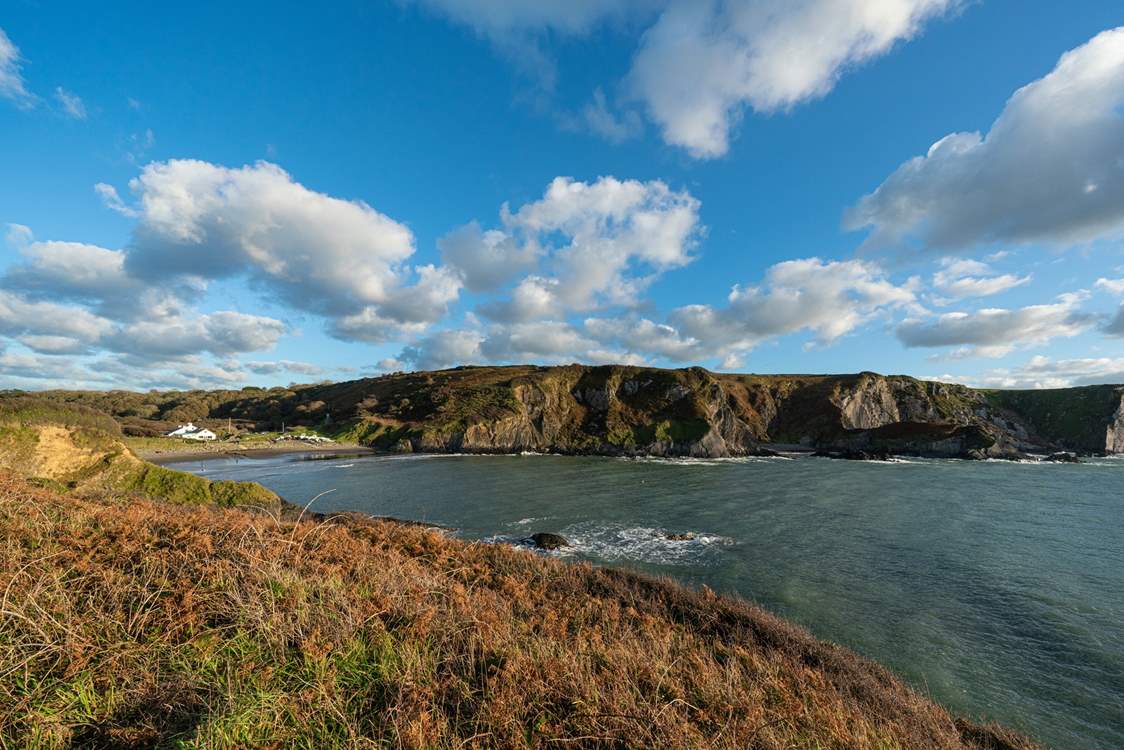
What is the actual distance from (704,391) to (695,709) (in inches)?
3739

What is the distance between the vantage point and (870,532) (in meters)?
27.2

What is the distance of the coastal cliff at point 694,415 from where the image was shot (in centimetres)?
8462

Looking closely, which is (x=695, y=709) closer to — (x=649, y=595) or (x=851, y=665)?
(x=851, y=665)

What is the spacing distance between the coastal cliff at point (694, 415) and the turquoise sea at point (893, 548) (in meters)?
28.0

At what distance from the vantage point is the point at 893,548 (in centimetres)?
2381

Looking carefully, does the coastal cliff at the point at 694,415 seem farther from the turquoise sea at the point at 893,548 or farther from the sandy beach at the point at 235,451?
the turquoise sea at the point at 893,548

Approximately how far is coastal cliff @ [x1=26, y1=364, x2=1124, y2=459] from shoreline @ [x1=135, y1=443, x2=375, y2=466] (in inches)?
271

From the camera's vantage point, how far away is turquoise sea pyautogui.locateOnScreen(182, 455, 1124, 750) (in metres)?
12.3

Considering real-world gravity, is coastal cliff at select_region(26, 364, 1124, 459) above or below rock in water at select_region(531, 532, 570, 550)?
above

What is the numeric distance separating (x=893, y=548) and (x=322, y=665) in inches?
1113

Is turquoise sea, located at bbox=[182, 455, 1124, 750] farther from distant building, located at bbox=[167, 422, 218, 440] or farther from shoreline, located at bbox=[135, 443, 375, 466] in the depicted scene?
distant building, located at bbox=[167, 422, 218, 440]

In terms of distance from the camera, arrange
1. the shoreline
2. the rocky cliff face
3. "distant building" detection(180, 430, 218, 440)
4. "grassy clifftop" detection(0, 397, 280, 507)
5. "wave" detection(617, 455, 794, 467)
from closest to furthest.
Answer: "grassy clifftop" detection(0, 397, 280, 507) → "wave" detection(617, 455, 794, 467) → the shoreline → the rocky cliff face → "distant building" detection(180, 430, 218, 440)

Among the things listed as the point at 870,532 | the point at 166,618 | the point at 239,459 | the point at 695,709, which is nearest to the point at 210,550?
the point at 166,618

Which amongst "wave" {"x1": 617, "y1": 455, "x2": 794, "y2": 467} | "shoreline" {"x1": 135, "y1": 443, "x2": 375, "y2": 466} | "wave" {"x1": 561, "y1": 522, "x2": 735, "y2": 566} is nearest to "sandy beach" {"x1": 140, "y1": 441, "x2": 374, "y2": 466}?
"shoreline" {"x1": 135, "y1": 443, "x2": 375, "y2": 466}
